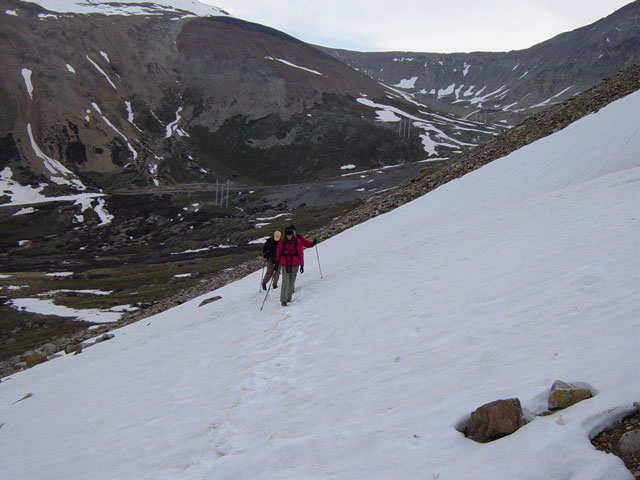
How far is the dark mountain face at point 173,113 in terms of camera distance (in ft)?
458

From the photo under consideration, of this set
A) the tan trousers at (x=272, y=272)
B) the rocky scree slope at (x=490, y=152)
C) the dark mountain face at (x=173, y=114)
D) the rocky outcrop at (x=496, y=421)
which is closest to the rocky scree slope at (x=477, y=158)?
the rocky scree slope at (x=490, y=152)

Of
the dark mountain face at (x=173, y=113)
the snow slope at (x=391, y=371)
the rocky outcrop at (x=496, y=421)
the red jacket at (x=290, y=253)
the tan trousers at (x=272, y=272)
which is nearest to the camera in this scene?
the rocky outcrop at (x=496, y=421)

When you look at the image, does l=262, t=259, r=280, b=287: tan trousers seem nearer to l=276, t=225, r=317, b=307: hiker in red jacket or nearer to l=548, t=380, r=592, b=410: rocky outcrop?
l=276, t=225, r=317, b=307: hiker in red jacket

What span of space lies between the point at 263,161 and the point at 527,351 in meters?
158

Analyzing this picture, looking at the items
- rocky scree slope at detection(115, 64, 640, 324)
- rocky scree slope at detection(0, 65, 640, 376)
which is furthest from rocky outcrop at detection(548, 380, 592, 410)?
rocky scree slope at detection(0, 65, 640, 376)

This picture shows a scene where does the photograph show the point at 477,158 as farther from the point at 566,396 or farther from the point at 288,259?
the point at 566,396

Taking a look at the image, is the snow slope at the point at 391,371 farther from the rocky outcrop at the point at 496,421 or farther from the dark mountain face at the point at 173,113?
the dark mountain face at the point at 173,113

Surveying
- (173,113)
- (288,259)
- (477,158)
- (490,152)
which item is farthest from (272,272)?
(173,113)

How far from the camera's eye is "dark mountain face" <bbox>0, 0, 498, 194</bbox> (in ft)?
458

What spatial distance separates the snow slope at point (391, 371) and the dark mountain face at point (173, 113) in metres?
130

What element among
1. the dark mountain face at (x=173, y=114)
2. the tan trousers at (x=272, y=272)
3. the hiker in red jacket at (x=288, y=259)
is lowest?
the tan trousers at (x=272, y=272)

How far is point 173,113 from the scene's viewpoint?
560 ft

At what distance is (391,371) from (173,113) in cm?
17671

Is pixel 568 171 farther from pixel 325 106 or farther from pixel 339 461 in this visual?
pixel 325 106
